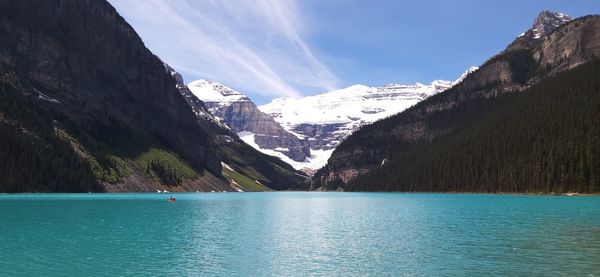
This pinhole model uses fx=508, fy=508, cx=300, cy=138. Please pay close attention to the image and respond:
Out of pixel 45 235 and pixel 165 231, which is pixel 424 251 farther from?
pixel 45 235

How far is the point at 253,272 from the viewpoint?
41969mm

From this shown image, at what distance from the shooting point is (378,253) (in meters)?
51.5

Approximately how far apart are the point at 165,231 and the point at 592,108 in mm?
184548

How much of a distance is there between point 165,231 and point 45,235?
14.9 meters

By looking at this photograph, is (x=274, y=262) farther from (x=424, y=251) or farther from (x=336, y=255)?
(x=424, y=251)

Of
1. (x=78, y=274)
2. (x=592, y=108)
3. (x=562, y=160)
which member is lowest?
(x=78, y=274)

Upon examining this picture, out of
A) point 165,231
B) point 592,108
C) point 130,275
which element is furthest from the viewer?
point 592,108

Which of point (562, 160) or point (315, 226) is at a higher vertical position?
point (562, 160)

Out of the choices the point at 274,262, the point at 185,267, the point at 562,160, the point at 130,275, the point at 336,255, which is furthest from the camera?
the point at 562,160

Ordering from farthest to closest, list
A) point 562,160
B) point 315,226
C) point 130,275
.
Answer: point 562,160, point 315,226, point 130,275

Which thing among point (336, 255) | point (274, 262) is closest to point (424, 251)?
point (336, 255)

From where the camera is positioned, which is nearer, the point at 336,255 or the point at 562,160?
the point at 336,255

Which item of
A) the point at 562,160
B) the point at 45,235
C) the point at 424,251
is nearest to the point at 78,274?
the point at 45,235

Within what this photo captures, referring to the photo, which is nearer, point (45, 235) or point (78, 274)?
point (78, 274)
